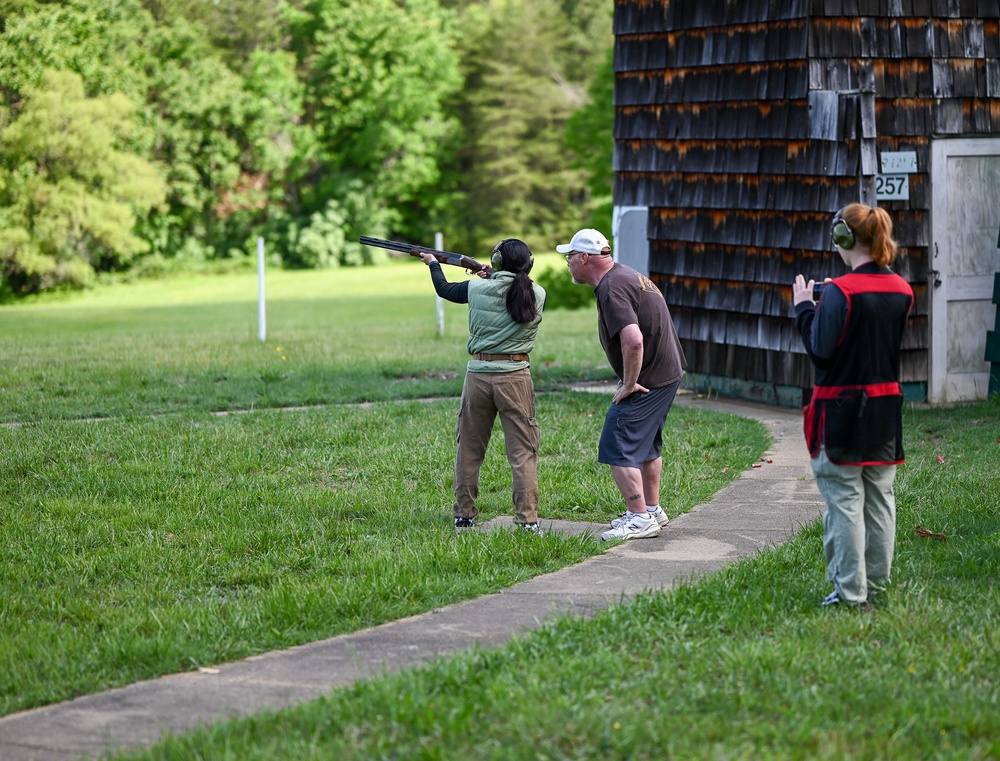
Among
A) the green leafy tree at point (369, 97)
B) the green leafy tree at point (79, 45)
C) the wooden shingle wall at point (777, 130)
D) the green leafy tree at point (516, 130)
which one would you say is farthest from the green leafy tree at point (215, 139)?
the wooden shingle wall at point (777, 130)

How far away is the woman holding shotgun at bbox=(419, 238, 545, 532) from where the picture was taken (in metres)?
7.08

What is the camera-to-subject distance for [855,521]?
17.7 ft

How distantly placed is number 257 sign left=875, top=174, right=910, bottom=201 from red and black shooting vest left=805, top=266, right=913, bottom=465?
6.21 m

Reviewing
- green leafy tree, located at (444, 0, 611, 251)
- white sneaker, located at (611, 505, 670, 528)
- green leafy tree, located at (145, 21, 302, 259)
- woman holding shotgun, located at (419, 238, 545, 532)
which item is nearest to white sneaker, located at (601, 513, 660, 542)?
white sneaker, located at (611, 505, 670, 528)

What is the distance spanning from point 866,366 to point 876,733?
71.5 inches

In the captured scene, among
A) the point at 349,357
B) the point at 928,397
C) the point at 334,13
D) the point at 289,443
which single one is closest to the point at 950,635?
the point at 289,443

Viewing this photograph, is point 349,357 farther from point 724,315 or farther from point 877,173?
point 877,173

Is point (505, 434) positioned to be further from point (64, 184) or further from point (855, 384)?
point (64, 184)

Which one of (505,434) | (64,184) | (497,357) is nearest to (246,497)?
(505,434)

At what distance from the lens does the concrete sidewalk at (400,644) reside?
14.4 feet

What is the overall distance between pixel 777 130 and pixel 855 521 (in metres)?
6.98

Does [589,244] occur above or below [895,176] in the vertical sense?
below

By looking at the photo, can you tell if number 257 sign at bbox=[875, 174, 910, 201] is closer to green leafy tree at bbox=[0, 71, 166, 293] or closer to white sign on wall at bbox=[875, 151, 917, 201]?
white sign on wall at bbox=[875, 151, 917, 201]

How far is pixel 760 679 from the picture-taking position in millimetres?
4621
